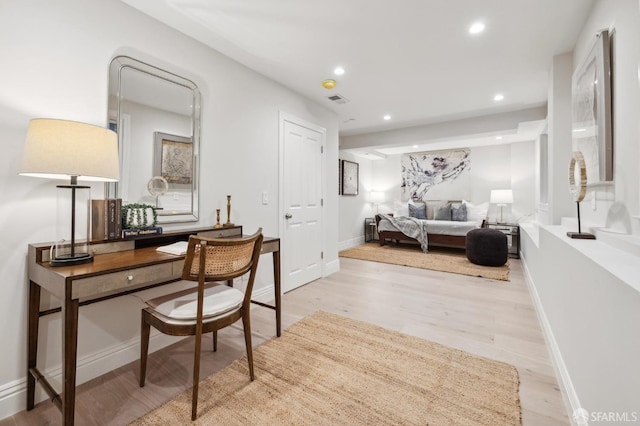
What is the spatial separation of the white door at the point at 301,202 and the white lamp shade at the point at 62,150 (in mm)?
1886

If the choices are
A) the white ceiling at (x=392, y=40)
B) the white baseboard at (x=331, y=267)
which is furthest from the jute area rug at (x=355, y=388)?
the white ceiling at (x=392, y=40)

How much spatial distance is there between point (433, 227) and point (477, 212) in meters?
1.31

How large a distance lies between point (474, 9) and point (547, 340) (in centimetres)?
242

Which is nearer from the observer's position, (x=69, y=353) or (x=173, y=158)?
(x=69, y=353)

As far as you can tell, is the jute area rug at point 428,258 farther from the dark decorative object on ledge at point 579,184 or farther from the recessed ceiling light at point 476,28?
the recessed ceiling light at point 476,28

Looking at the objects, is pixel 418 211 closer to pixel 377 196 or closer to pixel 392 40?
pixel 377 196

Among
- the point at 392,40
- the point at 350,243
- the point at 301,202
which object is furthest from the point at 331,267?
the point at 392,40

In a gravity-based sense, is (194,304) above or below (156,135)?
below

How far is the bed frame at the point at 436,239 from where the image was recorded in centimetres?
545

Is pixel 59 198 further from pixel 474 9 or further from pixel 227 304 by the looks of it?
pixel 474 9

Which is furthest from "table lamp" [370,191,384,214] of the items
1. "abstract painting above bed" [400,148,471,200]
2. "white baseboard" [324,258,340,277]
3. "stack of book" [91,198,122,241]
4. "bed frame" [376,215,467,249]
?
"stack of book" [91,198,122,241]

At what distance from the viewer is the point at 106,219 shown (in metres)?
1.70

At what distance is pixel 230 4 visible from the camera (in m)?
1.92

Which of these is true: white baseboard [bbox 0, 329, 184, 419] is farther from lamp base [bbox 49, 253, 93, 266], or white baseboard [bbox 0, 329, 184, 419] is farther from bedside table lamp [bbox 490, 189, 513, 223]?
bedside table lamp [bbox 490, 189, 513, 223]
